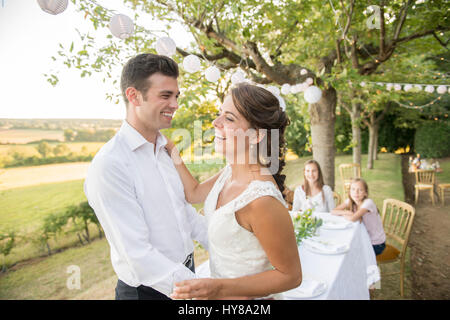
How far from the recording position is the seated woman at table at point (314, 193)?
12.8ft

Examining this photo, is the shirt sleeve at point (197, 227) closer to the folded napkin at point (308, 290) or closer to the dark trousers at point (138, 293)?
the dark trousers at point (138, 293)

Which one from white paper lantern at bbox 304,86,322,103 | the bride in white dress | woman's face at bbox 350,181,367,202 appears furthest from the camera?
woman's face at bbox 350,181,367,202

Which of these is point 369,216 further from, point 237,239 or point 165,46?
point 165,46

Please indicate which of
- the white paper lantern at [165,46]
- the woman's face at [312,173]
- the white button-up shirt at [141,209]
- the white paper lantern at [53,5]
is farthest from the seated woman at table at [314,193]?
the white paper lantern at [53,5]

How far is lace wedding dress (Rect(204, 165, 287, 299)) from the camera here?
1.09 metres

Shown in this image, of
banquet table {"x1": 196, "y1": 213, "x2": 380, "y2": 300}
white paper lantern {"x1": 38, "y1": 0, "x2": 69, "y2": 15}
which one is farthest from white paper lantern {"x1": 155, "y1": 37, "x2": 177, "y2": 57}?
banquet table {"x1": 196, "y1": 213, "x2": 380, "y2": 300}

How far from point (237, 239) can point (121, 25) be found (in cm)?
147

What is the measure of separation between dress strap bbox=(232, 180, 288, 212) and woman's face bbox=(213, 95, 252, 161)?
Result: 194mm

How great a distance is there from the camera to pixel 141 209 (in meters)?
1.30

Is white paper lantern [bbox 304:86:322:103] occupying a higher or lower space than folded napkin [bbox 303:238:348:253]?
higher

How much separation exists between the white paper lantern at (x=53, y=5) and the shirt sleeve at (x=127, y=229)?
0.75 metres

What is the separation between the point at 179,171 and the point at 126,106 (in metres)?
0.48

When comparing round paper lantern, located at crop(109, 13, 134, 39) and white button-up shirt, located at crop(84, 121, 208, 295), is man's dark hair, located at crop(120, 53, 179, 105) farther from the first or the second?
round paper lantern, located at crop(109, 13, 134, 39)
